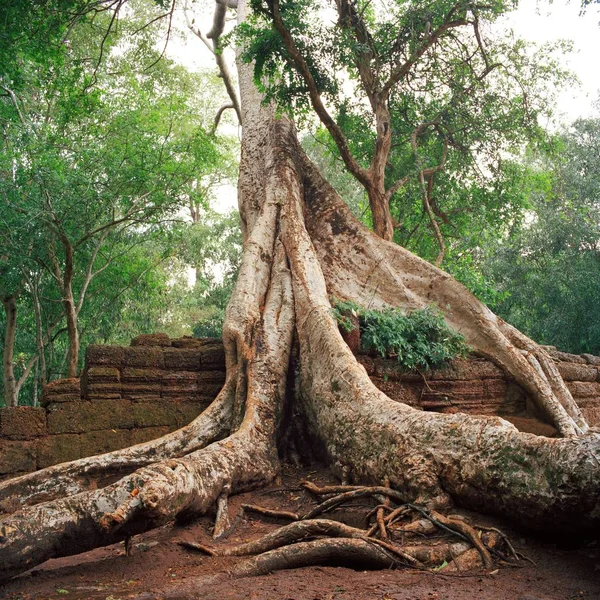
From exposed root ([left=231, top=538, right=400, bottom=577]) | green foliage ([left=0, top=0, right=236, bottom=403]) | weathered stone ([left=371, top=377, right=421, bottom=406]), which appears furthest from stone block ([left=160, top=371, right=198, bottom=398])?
green foliage ([left=0, top=0, right=236, bottom=403])

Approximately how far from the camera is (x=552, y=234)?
15016mm

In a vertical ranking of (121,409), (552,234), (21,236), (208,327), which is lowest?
(121,409)

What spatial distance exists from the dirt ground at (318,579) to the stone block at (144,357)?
214 cm

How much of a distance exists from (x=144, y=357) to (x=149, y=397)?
→ 0.35 meters

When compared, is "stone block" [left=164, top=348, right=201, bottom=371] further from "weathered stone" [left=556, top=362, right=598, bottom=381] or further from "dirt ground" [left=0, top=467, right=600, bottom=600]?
"weathered stone" [left=556, top=362, right=598, bottom=381]

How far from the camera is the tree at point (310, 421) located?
2.71 meters

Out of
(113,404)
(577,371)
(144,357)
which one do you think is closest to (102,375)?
(113,404)

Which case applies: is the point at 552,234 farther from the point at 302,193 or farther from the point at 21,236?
the point at 21,236

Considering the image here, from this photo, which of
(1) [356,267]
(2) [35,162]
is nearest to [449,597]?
A: (1) [356,267]

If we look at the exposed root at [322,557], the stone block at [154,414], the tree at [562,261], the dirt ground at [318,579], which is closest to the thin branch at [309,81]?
the stone block at [154,414]

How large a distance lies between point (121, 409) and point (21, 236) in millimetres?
5729

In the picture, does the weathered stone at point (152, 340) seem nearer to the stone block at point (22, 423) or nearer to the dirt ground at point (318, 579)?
the stone block at point (22, 423)

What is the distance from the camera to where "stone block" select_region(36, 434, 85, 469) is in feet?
15.4

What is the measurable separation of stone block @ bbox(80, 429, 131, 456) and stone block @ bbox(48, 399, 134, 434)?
0.14 feet
